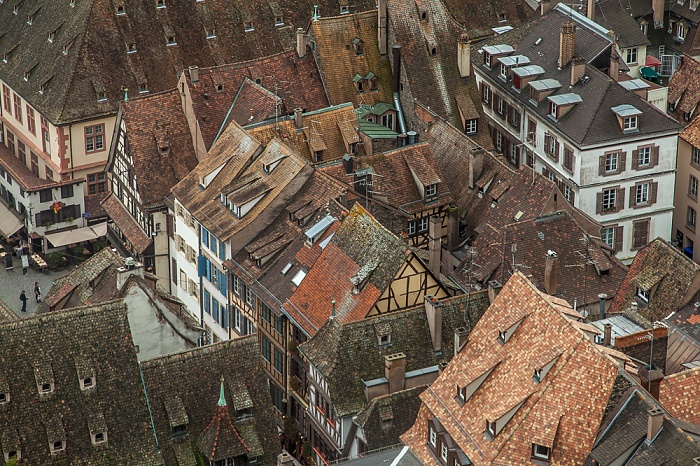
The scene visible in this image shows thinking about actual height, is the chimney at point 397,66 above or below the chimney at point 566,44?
below

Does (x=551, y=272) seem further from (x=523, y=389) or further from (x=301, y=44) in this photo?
(x=301, y=44)

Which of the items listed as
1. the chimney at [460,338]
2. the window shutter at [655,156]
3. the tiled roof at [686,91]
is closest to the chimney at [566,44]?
the window shutter at [655,156]

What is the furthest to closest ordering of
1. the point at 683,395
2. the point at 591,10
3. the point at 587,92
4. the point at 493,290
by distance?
the point at 591,10
the point at 587,92
the point at 493,290
the point at 683,395

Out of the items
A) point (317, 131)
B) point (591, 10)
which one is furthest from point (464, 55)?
point (317, 131)

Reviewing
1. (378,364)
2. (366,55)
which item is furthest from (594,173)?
(378,364)

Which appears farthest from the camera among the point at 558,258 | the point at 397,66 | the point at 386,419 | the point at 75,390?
the point at 397,66

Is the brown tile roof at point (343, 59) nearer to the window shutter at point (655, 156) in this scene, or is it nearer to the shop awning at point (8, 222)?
the window shutter at point (655, 156)
